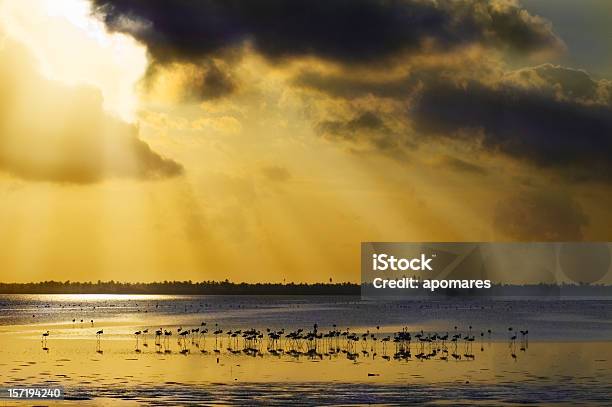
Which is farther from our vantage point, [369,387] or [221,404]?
[369,387]

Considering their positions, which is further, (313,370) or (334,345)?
(334,345)

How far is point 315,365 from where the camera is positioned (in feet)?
207

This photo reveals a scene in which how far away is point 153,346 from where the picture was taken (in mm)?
80750

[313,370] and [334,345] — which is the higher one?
[334,345]

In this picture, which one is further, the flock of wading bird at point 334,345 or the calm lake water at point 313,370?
the flock of wading bird at point 334,345

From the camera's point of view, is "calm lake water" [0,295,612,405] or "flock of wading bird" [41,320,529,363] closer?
"calm lake water" [0,295,612,405]

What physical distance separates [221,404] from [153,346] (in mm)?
37679

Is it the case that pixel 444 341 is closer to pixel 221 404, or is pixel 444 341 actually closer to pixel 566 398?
pixel 566 398

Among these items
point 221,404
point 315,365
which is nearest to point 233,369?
point 315,365

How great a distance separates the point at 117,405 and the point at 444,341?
138 ft

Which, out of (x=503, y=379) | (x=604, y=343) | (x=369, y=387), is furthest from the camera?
(x=604, y=343)

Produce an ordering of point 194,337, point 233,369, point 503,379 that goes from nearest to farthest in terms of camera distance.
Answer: point 503,379 < point 233,369 < point 194,337

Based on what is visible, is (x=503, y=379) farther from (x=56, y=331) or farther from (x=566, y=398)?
(x=56, y=331)

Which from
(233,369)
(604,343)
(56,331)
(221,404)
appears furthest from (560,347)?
(56,331)
